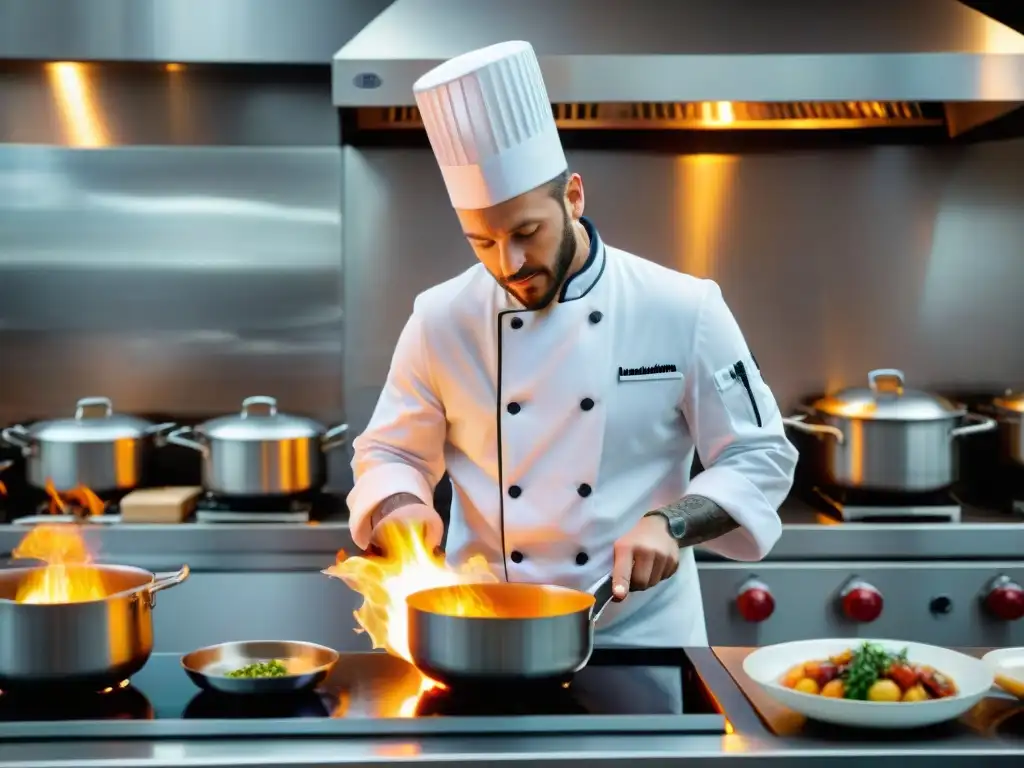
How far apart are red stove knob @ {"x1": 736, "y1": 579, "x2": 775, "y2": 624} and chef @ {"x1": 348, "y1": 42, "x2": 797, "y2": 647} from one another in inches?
27.1

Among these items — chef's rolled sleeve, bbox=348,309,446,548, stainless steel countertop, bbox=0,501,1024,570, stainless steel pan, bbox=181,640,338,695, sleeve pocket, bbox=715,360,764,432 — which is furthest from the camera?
stainless steel countertop, bbox=0,501,1024,570

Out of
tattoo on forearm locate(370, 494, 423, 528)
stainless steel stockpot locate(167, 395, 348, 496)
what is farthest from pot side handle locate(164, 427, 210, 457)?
tattoo on forearm locate(370, 494, 423, 528)

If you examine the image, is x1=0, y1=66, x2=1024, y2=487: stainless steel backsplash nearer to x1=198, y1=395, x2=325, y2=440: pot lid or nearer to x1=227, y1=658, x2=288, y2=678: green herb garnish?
x1=198, y1=395, x2=325, y2=440: pot lid

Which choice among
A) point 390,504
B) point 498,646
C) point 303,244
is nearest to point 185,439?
point 303,244

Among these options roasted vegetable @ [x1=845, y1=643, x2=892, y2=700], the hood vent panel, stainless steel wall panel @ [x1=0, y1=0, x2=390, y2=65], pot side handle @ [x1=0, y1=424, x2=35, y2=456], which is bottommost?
roasted vegetable @ [x1=845, y1=643, x2=892, y2=700]

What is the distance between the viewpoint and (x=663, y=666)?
1675 millimetres

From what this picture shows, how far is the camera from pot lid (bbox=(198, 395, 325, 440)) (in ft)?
10.0

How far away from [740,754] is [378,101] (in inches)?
73.5

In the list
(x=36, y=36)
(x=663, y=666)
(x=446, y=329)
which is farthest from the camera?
(x=36, y=36)

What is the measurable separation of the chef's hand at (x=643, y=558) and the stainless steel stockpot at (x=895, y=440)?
57.0 inches

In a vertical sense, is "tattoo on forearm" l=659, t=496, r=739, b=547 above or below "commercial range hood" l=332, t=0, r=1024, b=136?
below

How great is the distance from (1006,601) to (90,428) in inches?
90.4

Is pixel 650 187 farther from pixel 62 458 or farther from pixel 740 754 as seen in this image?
pixel 740 754

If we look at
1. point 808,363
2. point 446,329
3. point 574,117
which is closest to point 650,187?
point 574,117
